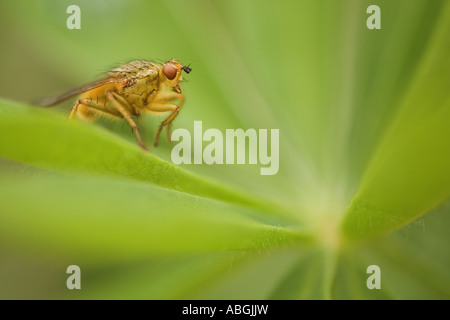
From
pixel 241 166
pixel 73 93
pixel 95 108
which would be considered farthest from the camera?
pixel 241 166

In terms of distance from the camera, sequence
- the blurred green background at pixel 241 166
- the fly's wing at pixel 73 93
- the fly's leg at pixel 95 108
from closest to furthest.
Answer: the blurred green background at pixel 241 166 → the fly's wing at pixel 73 93 → the fly's leg at pixel 95 108

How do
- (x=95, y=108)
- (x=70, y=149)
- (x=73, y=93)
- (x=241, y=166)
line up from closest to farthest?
(x=70, y=149)
(x=73, y=93)
(x=95, y=108)
(x=241, y=166)

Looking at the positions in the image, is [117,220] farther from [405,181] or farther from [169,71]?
[169,71]

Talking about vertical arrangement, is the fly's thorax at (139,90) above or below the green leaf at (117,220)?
above

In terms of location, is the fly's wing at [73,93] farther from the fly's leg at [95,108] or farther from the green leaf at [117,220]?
the green leaf at [117,220]

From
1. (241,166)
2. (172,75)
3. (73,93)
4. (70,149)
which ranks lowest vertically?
(70,149)

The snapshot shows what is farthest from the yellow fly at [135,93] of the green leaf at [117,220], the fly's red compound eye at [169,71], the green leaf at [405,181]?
the green leaf at [405,181]

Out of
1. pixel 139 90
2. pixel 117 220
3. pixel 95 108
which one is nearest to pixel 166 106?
pixel 139 90
